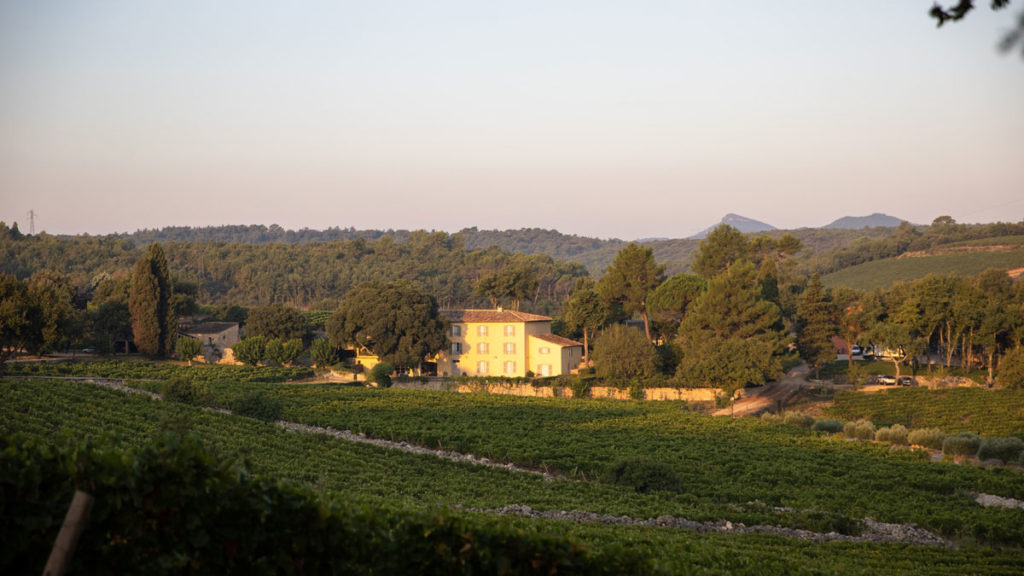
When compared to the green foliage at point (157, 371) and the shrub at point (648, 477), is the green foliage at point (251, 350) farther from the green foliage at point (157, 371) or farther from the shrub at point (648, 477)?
the shrub at point (648, 477)

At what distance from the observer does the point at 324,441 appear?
2512cm

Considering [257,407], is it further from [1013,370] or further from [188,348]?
[1013,370]

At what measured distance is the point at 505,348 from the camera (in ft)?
175

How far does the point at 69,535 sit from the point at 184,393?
29.0m

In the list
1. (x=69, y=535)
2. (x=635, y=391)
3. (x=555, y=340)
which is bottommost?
(x=635, y=391)

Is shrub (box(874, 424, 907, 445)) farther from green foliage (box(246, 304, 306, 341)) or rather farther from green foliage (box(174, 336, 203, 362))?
green foliage (box(174, 336, 203, 362))

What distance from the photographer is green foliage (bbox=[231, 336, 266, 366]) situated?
52.1 metres

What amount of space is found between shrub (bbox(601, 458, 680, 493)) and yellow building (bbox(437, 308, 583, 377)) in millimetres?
30024

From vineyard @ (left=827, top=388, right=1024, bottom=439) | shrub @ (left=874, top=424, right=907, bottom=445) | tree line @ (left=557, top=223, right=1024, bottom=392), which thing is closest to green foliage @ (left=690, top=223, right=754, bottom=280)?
tree line @ (left=557, top=223, right=1024, bottom=392)

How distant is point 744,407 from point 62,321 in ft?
139

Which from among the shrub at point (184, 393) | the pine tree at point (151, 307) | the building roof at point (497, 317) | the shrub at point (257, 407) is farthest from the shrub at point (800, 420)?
the pine tree at point (151, 307)

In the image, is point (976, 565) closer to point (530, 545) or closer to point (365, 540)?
point (530, 545)

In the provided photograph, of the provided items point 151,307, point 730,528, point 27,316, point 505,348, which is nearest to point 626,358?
point 505,348

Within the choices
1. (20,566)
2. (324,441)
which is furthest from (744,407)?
(20,566)
